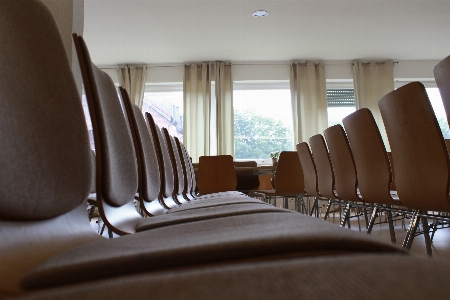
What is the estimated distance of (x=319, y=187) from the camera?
3600mm

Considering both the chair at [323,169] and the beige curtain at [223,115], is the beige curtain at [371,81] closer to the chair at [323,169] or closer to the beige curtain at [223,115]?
the beige curtain at [223,115]

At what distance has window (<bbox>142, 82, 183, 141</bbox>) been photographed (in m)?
7.53

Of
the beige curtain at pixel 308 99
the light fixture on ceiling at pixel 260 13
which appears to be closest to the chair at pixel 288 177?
the light fixture on ceiling at pixel 260 13

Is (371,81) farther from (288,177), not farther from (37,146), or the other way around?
(37,146)

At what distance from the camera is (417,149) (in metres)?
1.64

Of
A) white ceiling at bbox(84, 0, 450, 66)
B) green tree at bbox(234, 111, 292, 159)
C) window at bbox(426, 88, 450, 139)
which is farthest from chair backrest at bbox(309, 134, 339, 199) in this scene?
window at bbox(426, 88, 450, 139)

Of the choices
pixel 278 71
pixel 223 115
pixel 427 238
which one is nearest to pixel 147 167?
pixel 427 238

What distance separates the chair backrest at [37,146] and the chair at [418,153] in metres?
1.29

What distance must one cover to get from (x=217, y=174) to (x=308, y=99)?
3.44 metres

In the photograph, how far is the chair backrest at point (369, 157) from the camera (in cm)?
212

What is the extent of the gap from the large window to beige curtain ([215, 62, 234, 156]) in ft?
1.18

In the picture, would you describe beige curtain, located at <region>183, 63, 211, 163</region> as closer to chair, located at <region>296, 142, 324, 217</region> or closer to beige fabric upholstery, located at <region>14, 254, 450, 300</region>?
chair, located at <region>296, 142, 324, 217</region>

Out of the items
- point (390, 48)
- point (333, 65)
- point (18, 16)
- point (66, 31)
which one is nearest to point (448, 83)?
point (18, 16)

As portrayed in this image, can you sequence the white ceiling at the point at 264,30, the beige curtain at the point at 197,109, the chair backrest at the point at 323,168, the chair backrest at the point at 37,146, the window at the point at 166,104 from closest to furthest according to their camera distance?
the chair backrest at the point at 37,146 → the chair backrest at the point at 323,168 → the white ceiling at the point at 264,30 → the beige curtain at the point at 197,109 → the window at the point at 166,104
